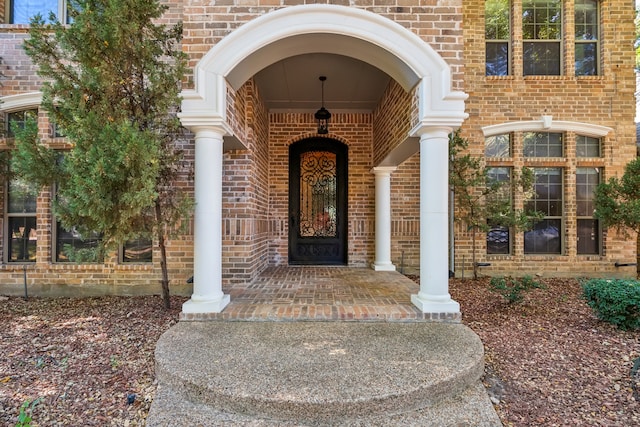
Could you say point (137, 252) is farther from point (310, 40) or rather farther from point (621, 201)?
point (621, 201)

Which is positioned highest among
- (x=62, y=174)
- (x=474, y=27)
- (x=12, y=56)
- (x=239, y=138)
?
(x=474, y=27)

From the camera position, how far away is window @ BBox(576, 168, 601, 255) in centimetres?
632

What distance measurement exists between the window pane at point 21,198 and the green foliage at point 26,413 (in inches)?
152

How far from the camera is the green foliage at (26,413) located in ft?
6.29

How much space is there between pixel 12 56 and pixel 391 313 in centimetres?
633

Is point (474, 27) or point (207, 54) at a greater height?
point (474, 27)

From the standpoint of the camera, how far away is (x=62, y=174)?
143 inches

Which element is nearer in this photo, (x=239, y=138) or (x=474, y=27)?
(x=239, y=138)

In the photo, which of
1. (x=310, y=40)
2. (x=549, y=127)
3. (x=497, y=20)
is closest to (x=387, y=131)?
(x=310, y=40)

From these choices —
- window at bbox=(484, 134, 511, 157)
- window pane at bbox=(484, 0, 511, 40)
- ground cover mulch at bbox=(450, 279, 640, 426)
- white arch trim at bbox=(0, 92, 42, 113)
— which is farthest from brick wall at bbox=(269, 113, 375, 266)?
white arch trim at bbox=(0, 92, 42, 113)

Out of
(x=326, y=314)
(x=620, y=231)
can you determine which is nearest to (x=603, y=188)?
(x=620, y=231)

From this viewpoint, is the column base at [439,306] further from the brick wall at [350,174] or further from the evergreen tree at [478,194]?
the brick wall at [350,174]

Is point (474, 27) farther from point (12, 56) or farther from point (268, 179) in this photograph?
point (12, 56)

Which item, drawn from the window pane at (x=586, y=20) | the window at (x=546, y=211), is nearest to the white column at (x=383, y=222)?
the window at (x=546, y=211)
